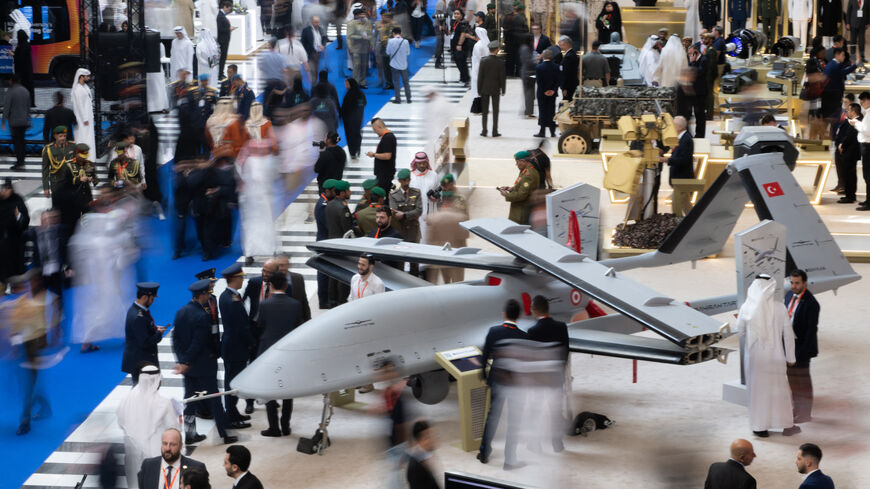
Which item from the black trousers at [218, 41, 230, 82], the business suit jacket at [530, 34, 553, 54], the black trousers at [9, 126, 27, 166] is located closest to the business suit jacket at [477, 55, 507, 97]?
the business suit jacket at [530, 34, 553, 54]

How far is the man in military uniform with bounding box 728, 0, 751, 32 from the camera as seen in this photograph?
31.3 meters

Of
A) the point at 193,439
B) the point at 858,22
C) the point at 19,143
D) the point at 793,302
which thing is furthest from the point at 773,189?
the point at 858,22

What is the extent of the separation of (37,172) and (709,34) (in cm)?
1458

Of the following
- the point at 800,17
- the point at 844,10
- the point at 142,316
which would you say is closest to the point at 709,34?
the point at 800,17

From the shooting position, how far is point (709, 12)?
30750 mm

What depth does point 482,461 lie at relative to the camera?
10719 millimetres

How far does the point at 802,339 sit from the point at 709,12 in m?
21.0

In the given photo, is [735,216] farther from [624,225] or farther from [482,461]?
[482,461]

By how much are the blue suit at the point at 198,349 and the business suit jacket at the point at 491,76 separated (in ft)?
43.6

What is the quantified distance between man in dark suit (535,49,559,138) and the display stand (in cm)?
1318

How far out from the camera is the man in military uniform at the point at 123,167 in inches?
675

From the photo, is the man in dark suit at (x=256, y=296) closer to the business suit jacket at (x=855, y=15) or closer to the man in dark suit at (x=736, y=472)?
the man in dark suit at (x=736, y=472)

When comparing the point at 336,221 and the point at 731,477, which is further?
the point at 336,221

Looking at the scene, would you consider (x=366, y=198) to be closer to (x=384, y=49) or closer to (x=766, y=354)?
(x=766, y=354)
